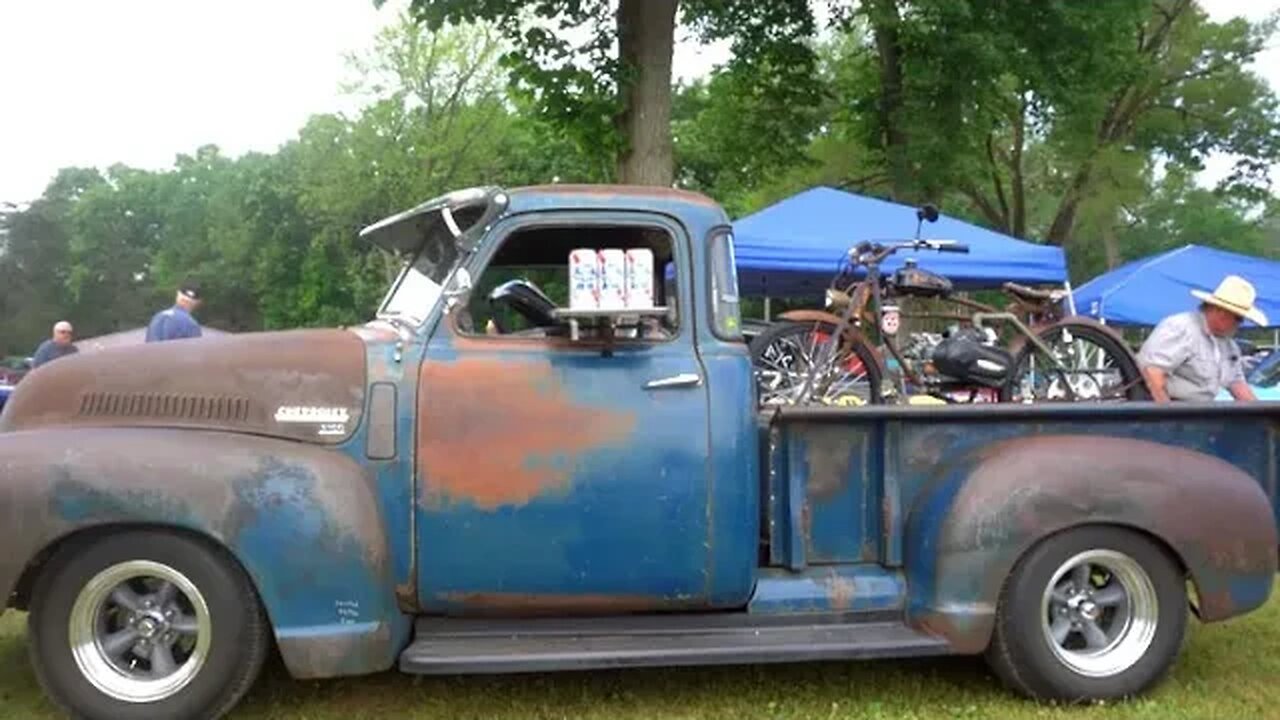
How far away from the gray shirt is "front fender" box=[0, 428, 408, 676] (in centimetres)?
402

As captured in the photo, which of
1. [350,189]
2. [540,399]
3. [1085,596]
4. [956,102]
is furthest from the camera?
[350,189]

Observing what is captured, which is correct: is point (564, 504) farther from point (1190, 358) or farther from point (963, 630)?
point (1190, 358)

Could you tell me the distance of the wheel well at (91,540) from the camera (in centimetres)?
394

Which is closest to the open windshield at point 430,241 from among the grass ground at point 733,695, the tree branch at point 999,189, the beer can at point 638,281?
the beer can at point 638,281

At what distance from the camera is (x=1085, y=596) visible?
4.51 m

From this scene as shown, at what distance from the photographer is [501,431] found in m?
4.14

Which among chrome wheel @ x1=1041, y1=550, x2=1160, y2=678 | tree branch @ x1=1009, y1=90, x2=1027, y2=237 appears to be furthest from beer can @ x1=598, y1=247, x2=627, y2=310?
tree branch @ x1=1009, y1=90, x2=1027, y2=237

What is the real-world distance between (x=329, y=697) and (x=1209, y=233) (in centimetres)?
4504

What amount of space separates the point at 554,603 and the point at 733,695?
91 centimetres

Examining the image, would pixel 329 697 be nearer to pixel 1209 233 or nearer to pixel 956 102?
pixel 956 102

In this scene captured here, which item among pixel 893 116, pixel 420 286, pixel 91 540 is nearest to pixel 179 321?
pixel 420 286

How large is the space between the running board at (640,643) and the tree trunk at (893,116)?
13317mm

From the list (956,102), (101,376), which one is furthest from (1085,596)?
A: (956,102)

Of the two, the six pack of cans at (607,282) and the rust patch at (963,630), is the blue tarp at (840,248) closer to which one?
the rust patch at (963,630)
